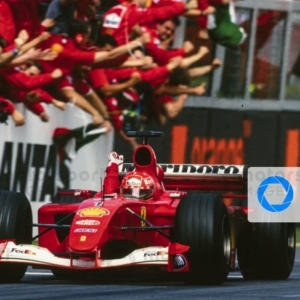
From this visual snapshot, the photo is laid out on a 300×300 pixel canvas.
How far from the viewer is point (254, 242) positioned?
39.7ft

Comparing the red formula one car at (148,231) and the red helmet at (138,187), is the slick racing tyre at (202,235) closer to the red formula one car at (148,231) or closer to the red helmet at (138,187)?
the red formula one car at (148,231)

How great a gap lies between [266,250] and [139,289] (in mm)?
2305

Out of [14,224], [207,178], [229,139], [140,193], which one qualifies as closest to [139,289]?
[14,224]

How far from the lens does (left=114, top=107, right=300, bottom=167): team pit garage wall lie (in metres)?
17.7

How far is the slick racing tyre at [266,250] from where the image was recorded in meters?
12.1

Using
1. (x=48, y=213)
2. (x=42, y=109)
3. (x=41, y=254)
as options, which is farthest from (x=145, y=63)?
(x=41, y=254)

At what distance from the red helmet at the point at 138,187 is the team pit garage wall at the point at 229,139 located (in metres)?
5.71

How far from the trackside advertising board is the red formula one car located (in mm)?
3899

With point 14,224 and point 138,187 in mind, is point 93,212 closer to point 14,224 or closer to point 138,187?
point 14,224

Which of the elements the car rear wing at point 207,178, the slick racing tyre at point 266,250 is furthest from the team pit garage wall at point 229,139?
the slick racing tyre at point 266,250

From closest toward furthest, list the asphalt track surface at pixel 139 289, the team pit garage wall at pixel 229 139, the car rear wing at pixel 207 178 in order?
→ the asphalt track surface at pixel 139 289 < the car rear wing at pixel 207 178 < the team pit garage wall at pixel 229 139

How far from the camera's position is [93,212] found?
10492 millimetres

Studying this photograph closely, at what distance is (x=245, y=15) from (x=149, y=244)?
7.43 metres

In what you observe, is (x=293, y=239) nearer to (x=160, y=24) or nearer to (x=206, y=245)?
(x=206, y=245)
